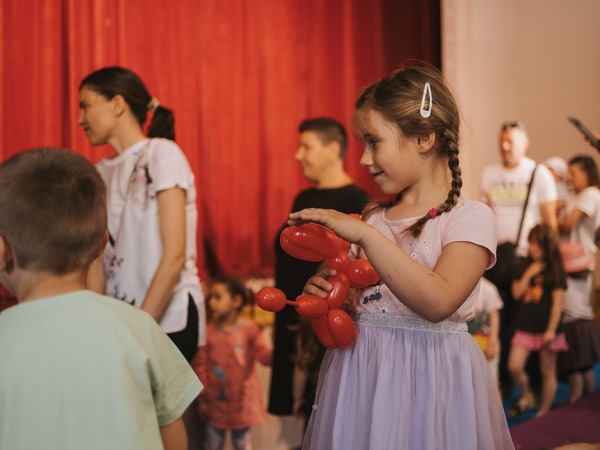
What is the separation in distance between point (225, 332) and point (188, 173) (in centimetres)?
123

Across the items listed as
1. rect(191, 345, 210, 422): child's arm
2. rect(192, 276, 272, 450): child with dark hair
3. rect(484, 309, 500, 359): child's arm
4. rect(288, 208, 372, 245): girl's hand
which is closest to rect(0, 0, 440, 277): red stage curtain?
rect(192, 276, 272, 450): child with dark hair

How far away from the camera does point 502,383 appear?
4637 mm

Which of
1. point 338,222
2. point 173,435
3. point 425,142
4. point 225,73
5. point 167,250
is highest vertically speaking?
point 225,73

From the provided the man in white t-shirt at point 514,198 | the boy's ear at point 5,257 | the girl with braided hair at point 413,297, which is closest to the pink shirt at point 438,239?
the girl with braided hair at point 413,297

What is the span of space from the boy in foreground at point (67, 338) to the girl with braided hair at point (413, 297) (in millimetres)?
383

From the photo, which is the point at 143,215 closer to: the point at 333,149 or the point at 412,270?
the point at 412,270

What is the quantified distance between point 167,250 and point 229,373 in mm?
1226

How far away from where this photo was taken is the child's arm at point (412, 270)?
4.34 feet

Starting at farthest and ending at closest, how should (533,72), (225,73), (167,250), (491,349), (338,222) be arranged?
1. (533,72)
2. (225,73)
3. (491,349)
4. (167,250)
5. (338,222)

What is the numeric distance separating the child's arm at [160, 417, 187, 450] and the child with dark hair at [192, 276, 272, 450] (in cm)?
177

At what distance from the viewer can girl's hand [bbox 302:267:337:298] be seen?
1.53 metres

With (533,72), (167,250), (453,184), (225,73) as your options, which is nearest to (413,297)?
(453,184)

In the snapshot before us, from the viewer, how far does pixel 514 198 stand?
4.62m

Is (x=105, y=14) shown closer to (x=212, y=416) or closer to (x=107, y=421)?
(x=212, y=416)
